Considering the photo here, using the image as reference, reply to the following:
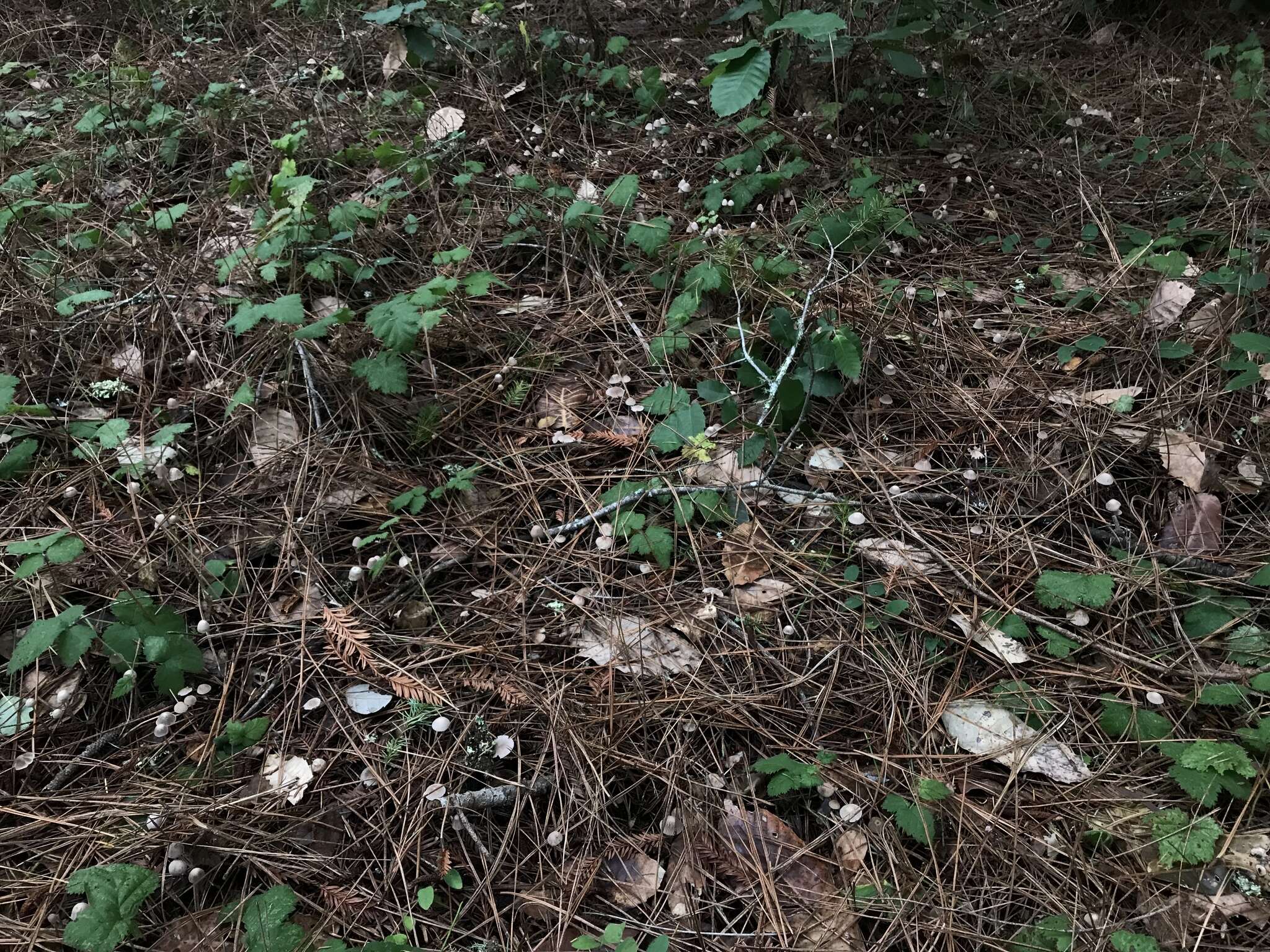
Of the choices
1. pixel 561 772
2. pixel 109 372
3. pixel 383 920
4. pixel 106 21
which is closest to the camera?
pixel 383 920

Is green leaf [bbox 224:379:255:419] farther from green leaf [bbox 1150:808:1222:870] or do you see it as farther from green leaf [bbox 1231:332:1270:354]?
green leaf [bbox 1231:332:1270:354]

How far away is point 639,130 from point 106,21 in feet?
12.8

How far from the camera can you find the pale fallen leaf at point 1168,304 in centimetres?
288

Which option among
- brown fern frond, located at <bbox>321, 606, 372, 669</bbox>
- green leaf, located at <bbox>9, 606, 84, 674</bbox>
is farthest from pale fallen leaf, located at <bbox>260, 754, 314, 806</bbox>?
green leaf, located at <bbox>9, 606, 84, 674</bbox>

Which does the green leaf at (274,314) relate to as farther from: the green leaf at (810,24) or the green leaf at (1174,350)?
the green leaf at (1174,350)

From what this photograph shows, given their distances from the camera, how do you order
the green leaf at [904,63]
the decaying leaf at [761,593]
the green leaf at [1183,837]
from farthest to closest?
the green leaf at [904,63], the decaying leaf at [761,593], the green leaf at [1183,837]

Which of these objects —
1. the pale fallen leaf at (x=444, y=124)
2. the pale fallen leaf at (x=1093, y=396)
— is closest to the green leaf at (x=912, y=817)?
the pale fallen leaf at (x=1093, y=396)

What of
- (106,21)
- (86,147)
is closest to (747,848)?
(86,147)

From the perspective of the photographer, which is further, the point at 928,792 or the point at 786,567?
the point at 786,567

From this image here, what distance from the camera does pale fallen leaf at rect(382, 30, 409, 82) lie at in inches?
167

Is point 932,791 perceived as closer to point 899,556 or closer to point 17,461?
point 899,556

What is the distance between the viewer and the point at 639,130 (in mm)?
4121

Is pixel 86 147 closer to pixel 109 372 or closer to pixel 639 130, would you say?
pixel 109 372

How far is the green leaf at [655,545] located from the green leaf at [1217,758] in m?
1.39
